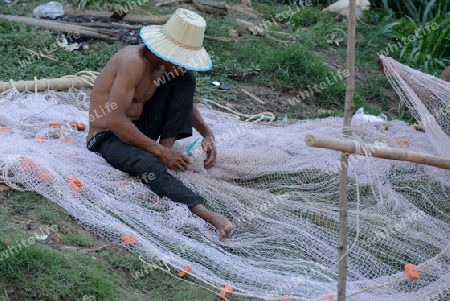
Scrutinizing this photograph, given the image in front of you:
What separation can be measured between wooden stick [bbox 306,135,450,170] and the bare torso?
1.83 m

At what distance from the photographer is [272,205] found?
4547mm

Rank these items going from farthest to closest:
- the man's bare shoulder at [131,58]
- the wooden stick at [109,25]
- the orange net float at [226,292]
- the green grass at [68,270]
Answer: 1. the wooden stick at [109,25]
2. the man's bare shoulder at [131,58]
3. the orange net float at [226,292]
4. the green grass at [68,270]

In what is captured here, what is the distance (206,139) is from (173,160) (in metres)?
0.46

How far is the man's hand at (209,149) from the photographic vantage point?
15.9 feet

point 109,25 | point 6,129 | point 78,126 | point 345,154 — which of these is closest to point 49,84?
point 78,126

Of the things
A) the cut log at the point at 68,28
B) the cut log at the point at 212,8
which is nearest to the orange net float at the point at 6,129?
the cut log at the point at 68,28

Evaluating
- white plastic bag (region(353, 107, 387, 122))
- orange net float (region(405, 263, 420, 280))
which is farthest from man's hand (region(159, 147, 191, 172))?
white plastic bag (region(353, 107, 387, 122))

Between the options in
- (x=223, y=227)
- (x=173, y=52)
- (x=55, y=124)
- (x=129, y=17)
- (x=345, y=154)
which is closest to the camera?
(x=345, y=154)

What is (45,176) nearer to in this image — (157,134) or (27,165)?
(27,165)

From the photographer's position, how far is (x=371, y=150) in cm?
319

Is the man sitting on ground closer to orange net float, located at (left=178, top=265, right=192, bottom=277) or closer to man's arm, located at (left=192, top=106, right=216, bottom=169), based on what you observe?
man's arm, located at (left=192, top=106, right=216, bottom=169)

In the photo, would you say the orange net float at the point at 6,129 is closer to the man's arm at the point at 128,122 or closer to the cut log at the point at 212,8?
the man's arm at the point at 128,122

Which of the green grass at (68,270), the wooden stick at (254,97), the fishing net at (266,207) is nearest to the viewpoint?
the green grass at (68,270)

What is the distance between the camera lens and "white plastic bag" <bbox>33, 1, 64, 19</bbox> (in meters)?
8.21
